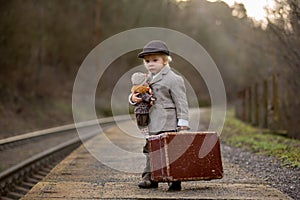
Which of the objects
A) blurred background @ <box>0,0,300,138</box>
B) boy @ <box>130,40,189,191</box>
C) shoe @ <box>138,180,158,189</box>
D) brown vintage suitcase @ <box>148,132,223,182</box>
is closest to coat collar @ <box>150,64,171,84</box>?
boy @ <box>130,40,189,191</box>

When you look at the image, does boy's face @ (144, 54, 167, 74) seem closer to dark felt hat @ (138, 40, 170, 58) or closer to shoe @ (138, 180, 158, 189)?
dark felt hat @ (138, 40, 170, 58)

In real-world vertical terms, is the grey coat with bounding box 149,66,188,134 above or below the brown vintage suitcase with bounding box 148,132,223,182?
above

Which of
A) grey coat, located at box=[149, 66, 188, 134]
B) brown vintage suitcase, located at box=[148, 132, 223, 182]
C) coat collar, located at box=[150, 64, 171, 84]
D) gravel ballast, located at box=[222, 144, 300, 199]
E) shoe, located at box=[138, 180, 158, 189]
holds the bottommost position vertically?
gravel ballast, located at box=[222, 144, 300, 199]

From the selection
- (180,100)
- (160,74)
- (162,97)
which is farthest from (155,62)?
(180,100)

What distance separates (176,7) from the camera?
3578 cm

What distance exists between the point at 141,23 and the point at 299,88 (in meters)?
28.2

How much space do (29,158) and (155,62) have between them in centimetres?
642

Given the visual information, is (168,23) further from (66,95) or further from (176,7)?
(66,95)

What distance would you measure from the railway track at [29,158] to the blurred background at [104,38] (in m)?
1.88

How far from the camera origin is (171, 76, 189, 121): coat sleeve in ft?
16.3

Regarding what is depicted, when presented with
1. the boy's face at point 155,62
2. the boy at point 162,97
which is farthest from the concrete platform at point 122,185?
the boy's face at point 155,62

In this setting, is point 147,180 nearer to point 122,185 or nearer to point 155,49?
point 122,185

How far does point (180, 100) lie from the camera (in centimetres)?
500

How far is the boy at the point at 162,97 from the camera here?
16.4ft
